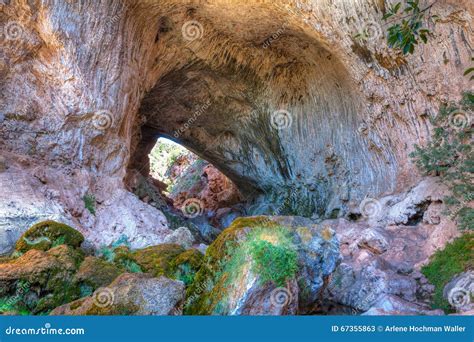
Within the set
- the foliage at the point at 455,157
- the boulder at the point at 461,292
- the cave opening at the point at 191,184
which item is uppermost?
the foliage at the point at 455,157

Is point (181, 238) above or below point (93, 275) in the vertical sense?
below

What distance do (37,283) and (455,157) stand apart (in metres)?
7.51

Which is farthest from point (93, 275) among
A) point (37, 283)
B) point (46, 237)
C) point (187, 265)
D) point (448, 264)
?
point (448, 264)

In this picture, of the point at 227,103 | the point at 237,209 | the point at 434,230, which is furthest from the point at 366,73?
the point at 237,209

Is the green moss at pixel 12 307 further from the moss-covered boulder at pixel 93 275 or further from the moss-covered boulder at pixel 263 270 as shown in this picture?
the moss-covered boulder at pixel 263 270

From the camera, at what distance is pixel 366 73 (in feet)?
36.2

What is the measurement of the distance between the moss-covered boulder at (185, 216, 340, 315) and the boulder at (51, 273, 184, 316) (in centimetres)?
39

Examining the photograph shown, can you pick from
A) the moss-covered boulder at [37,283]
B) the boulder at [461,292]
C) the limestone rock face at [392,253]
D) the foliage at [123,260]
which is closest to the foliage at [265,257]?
the limestone rock face at [392,253]

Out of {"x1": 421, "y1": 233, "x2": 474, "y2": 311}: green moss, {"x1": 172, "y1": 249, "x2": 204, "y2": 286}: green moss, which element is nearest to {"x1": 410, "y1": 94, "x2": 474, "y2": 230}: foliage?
{"x1": 421, "y1": 233, "x2": 474, "y2": 311}: green moss

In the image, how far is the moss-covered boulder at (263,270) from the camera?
→ 180 inches

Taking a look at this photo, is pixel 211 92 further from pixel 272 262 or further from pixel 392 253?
pixel 272 262

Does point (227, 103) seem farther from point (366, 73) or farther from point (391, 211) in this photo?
point (391, 211)

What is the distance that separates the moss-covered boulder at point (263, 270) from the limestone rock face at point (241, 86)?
5.16 metres

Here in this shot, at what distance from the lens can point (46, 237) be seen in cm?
661
